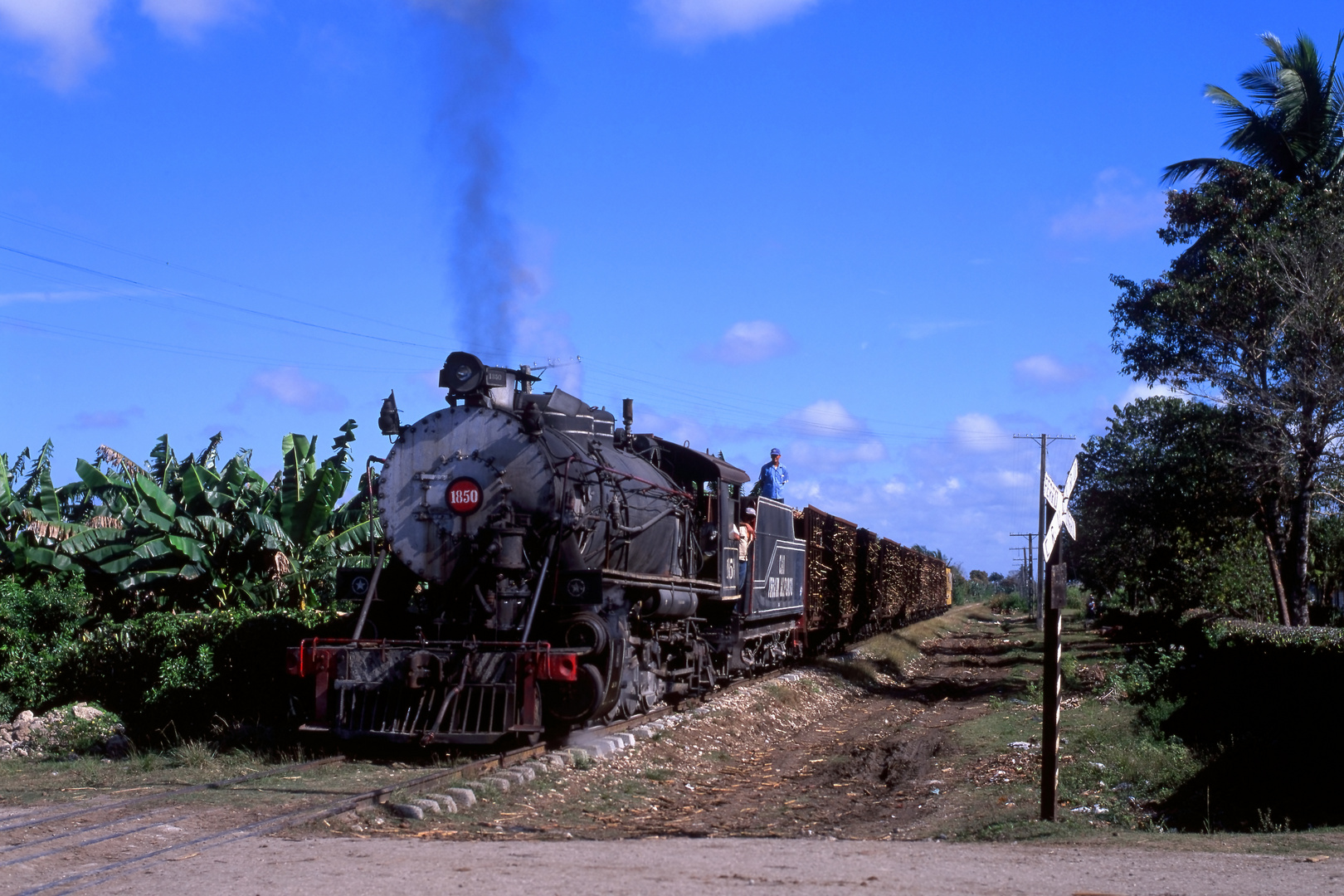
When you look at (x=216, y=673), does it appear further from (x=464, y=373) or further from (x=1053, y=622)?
(x=1053, y=622)

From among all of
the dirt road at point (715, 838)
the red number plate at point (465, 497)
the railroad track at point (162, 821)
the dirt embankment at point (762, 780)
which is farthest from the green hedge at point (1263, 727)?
the red number plate at point (465, 497)

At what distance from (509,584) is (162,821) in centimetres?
392

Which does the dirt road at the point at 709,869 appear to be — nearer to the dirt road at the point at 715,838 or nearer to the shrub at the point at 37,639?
the dirt road at the point at 715,838

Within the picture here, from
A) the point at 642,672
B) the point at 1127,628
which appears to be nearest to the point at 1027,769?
the point at 642,672

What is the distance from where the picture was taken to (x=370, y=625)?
11.5 metres

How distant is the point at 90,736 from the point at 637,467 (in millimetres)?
6695

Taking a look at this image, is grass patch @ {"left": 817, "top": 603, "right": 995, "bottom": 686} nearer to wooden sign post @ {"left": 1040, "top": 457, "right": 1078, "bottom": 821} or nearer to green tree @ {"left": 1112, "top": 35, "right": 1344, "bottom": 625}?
green tree @ {"left": 1112, "top": 35, "right": 1344, "bottom": 625}

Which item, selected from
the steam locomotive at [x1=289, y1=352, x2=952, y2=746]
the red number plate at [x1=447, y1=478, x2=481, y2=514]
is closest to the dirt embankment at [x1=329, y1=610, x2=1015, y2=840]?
the steam locomotive at [x1=289, y1=352, x2=952, y2=746]

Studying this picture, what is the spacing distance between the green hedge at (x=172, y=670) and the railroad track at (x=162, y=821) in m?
2.80

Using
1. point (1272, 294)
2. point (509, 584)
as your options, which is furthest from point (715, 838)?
point (1272, 294)

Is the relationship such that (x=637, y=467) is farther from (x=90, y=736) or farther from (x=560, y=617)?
(x=90, y=736)

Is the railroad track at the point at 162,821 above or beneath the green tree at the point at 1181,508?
beneath

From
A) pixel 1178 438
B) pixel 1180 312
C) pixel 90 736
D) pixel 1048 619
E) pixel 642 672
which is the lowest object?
pixel 90 736

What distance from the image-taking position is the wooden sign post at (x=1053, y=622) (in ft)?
28.2
